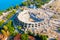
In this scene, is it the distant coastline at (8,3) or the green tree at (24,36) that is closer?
the green tree at (24,36)

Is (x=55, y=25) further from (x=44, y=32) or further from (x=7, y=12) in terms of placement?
(x=7, y=12)

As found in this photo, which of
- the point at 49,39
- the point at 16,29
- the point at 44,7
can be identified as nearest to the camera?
the point at 49,39

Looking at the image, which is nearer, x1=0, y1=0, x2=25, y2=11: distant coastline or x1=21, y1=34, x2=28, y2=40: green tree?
x1=21, y1=34, x2=28, y2=40: green tree

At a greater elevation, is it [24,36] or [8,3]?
[8,3]

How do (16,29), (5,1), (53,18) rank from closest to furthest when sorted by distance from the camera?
1. (16,29)
2. (53,18)
3. (5,1)

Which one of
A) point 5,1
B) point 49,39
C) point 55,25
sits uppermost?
point 5,1

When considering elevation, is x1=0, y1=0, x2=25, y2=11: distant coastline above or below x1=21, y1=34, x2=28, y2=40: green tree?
above

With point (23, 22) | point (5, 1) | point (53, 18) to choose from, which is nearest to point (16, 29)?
point (23, 22)

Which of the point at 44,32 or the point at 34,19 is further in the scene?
the point at 34,19

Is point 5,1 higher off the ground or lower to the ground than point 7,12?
higher

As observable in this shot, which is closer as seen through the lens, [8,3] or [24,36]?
[24,36]

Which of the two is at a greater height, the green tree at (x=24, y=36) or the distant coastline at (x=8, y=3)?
the distant coastline at (x=8, y=3)
